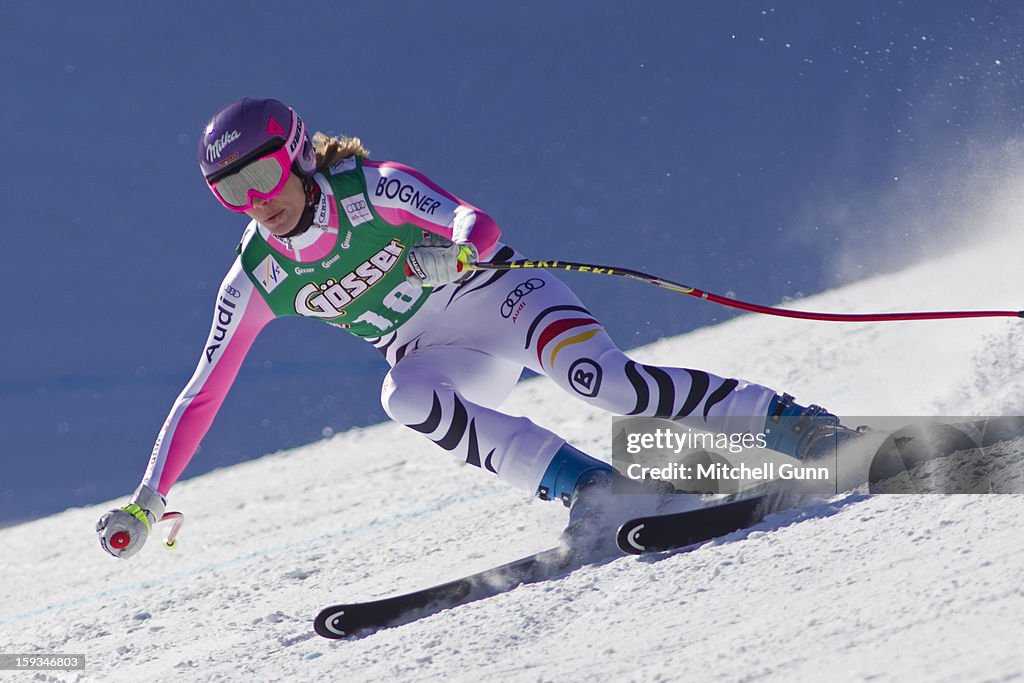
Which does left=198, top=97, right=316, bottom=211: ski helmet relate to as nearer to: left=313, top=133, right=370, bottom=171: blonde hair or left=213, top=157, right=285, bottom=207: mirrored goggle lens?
left=213, top=157, right=285, bottom=207: mirrored goggle lens

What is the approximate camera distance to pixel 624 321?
26.4 feet

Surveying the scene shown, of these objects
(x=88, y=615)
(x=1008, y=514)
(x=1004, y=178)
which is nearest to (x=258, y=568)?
(x=88, y=615)

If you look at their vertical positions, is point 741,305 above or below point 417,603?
above

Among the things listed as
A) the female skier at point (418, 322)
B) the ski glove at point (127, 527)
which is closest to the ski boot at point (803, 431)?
the female skier at point (418, 322)

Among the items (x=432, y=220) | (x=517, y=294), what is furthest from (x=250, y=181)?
(x=517, y=294)

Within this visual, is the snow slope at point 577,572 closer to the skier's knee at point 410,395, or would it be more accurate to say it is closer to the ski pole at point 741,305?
the ski pole at point 741,305

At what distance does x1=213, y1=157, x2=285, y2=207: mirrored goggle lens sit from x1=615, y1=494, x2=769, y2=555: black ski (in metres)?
1.25

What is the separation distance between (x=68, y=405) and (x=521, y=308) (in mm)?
5383

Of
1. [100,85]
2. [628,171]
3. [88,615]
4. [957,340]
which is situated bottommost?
[88,615]

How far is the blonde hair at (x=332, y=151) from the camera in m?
3.25

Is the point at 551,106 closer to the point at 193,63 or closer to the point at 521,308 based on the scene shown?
the point at 193,63

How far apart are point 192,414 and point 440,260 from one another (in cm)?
80

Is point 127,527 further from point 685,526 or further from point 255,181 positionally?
point 685,526

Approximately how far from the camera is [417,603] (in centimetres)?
289
